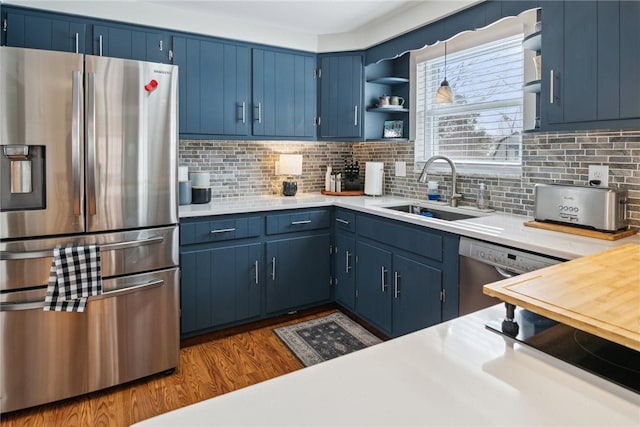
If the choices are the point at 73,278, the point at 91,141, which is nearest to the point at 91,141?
the point at 91,141

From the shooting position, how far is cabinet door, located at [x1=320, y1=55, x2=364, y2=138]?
139 inches

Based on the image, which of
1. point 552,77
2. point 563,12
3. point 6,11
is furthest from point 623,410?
point 6,11

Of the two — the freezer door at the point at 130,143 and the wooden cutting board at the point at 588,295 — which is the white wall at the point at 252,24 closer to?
the freezer door at the point at 130,143

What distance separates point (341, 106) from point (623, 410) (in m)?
3.15

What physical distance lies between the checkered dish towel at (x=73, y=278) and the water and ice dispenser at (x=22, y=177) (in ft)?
0.92

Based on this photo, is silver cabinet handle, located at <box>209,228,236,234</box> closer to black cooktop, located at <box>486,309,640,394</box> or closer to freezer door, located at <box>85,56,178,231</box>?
freezer door, located at <box>85,56,178,231</box>

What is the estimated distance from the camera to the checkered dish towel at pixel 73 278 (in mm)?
2066

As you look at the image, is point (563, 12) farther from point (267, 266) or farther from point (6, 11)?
point (6, 11)

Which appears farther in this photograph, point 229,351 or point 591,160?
point 229,351

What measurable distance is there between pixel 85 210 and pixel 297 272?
1.59 m

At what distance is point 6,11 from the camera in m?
2.53

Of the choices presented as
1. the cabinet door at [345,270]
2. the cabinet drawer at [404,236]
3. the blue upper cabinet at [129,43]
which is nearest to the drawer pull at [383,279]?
the cabinet drawer at [404,236]

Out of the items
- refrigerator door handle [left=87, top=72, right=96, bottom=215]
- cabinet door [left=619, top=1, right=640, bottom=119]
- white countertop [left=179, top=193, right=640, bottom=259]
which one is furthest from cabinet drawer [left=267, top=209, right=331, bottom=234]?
cabinet door [left=619, top=1, right=640, bottom=119]

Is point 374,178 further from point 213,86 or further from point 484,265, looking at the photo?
point 484,265
